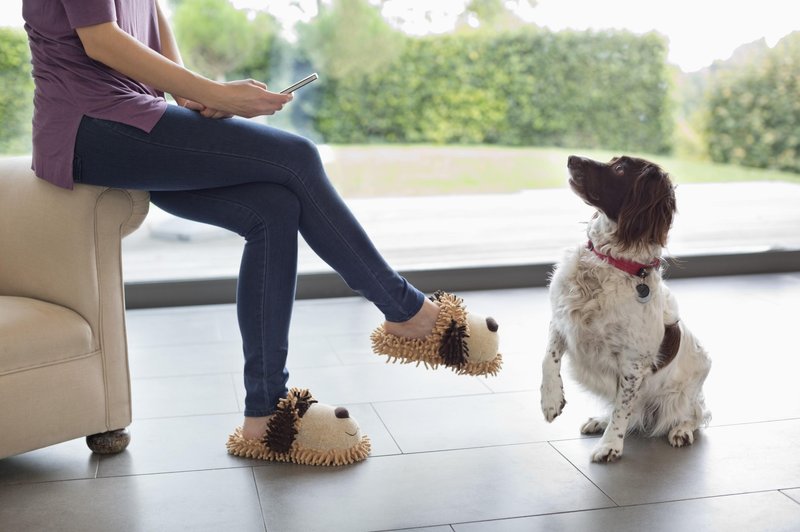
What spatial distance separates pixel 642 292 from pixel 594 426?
396 millimetres

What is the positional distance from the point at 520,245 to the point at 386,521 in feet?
8.93

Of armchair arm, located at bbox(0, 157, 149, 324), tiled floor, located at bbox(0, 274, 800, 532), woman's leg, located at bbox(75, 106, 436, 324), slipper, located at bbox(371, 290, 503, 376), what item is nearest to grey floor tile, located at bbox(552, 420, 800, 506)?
tiled floor, located at bbox(0, 274, 800, 532)

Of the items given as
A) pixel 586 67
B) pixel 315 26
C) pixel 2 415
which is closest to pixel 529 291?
pixel 586 67

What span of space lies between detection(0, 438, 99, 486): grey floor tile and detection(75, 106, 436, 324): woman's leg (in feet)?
2.21

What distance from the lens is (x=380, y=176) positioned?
4188 millimetres

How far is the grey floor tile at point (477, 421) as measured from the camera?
2275 mm

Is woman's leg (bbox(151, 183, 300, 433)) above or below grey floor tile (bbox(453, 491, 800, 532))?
above

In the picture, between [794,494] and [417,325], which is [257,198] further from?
[794,494]

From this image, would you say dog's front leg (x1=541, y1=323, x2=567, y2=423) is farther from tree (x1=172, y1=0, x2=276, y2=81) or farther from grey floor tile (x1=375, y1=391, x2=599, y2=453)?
tree (x1=172, y1=0, x2=276, y2=81)

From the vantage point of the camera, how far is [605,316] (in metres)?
2.17

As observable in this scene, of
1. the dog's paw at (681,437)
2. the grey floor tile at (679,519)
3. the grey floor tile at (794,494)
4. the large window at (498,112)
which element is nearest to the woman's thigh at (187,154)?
the grey floor tile at (679,519)

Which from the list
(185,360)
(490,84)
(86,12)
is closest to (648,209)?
(86,12)

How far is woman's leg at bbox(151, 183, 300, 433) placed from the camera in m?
2.01

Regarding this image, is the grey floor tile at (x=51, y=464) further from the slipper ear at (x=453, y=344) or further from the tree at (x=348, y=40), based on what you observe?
the tree at (x=348, y=40)
